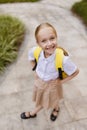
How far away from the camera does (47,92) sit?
4.27 metres

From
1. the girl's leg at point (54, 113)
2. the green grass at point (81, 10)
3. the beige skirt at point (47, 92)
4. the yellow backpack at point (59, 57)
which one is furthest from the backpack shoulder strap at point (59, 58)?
the green grass at point (81, 10)

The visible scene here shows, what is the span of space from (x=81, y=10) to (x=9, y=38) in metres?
3.09

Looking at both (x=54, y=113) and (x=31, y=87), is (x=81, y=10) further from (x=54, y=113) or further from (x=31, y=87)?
(x=54, y=113)

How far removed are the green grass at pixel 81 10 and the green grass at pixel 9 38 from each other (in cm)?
197

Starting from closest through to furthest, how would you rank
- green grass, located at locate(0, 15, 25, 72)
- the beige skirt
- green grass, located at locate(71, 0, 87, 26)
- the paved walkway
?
the beige skirt, the paved walkway, green grass, located at locate(0, 15, 25, 72), green grass, located at locate(71, 0, 87, 26)

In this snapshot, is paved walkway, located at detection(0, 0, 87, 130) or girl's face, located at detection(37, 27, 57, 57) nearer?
girl's face, located at detection(37, 27, 57, 57)

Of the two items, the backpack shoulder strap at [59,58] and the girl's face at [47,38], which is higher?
the girl's face at [47,38]

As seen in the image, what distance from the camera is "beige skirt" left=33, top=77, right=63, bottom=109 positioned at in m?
4.21

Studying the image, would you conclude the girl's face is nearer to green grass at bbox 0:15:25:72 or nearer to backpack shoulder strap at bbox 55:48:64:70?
backpack shoulder strap at bbox 55:48:64:70

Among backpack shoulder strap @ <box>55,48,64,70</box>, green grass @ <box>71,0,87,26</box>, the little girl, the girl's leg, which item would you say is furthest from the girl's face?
green grass @ <box>71,0,87,26</box>

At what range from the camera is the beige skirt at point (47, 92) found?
421 centimetres

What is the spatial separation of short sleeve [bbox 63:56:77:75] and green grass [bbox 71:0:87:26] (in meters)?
5.02

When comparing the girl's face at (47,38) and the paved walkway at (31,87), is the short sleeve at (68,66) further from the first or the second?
the paved walkway at (31,87)

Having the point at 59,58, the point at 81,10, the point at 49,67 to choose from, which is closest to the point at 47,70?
the point at 49,67
